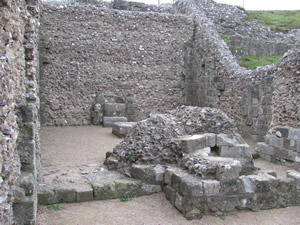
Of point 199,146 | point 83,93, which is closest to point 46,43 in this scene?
point 83,93

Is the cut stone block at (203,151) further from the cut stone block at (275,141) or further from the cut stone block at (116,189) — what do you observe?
the cut stone block at (275,141)

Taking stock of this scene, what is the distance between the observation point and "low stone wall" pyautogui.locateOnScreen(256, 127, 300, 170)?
23.1ft

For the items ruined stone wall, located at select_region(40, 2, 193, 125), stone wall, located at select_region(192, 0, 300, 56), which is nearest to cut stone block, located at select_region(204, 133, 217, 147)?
ruined stone wall, located at select_region(40, 2, 193, 125)

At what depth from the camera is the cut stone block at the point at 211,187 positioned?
4.48 m

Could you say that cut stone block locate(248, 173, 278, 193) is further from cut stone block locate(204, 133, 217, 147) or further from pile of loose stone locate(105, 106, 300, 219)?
cut stone block locate(204, 133, 217, 147)

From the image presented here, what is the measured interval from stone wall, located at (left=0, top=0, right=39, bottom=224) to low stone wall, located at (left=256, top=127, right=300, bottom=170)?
5554 millimetres

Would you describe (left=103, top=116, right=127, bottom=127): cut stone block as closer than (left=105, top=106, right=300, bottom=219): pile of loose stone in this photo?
No

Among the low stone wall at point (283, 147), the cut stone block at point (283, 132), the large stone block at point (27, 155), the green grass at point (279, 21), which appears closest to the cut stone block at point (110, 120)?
the low stone wall at point (283, 147)

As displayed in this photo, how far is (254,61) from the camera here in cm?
1258

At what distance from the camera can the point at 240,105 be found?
10742 millimetres

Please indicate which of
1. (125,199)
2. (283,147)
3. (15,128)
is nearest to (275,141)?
(283,147)

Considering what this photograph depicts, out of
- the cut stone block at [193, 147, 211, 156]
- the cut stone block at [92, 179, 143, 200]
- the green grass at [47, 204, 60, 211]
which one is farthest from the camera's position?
the cut stone block at [193, 147, 211, 156]

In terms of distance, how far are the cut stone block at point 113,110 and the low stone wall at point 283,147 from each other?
6024 millimetres

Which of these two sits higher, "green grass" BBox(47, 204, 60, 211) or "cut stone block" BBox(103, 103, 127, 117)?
"cut stone block" BBox(103, 103, 127, 117)
